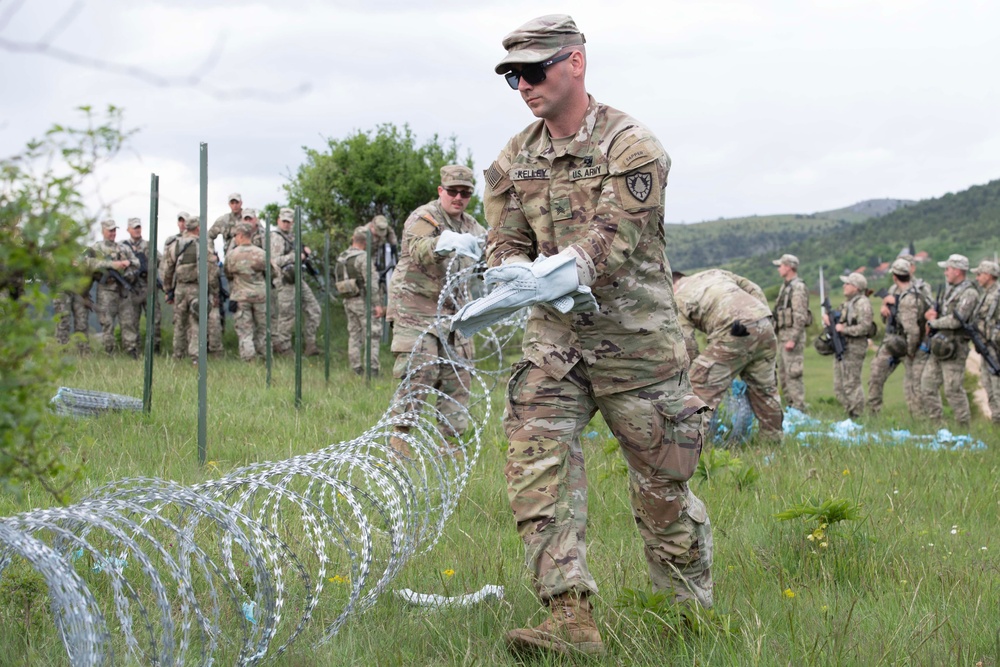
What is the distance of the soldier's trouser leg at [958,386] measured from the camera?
1198cm

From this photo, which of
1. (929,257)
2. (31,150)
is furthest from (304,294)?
(929,257)

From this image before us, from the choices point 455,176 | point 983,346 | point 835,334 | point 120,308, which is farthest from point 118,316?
point 983,346

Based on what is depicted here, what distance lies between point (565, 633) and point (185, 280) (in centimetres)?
1068

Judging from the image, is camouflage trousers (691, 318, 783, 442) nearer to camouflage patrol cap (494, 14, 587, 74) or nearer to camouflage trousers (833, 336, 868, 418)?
camouflage patrol cap (494, 14, 587, 74)

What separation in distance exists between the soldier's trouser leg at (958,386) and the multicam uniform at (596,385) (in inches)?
366

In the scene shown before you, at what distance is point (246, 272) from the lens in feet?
42.5

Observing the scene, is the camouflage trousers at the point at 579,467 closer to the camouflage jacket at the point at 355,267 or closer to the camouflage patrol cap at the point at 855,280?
the camouflage jacket at the point at 355,267

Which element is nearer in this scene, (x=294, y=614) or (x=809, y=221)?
(x=294, y=614)

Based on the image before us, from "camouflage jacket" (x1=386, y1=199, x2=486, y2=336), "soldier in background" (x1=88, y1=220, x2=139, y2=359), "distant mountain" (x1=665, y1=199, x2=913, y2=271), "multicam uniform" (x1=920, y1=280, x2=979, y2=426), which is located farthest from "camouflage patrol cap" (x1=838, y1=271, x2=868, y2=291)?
"distant mountain" (x1=665, y1=199, x2=913, y2=271)

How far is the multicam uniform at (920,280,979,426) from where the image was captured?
38.8ft

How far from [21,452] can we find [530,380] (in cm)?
186

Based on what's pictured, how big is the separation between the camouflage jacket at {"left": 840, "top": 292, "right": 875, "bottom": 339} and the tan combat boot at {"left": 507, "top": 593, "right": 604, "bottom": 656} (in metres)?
11.0

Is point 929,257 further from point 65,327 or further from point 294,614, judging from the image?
point 294,614

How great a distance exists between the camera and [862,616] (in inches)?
158
